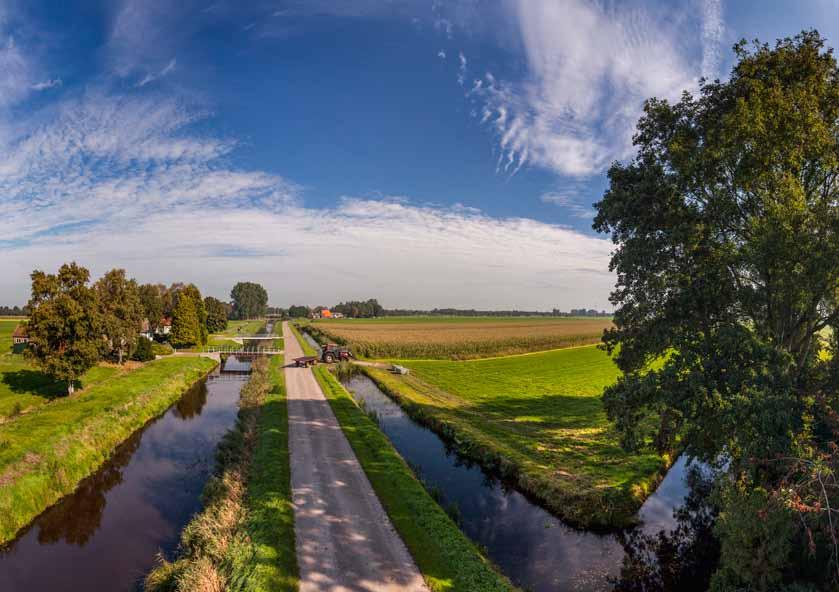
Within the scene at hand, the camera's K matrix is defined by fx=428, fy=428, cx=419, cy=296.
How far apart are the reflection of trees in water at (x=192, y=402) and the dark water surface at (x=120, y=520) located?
15.1 feet

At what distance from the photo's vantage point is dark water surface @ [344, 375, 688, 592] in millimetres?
13312

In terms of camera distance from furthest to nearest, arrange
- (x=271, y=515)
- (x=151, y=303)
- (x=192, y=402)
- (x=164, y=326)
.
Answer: (x=164, y=326) < (x=151, y=303) < (x=192, y=402) < (x=271, y=515)

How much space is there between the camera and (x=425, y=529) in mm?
13531

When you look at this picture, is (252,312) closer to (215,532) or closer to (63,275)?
(63,275)

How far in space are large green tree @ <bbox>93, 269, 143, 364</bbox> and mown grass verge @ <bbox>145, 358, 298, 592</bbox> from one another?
28.1 metres

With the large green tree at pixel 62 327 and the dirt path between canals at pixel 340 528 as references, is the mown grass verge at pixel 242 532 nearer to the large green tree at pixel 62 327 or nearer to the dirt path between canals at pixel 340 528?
the dirt path between canals at pixel 340 528

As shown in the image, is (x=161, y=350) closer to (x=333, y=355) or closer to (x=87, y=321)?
(x=333, y=355)

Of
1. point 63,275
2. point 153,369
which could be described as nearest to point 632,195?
point 63,275

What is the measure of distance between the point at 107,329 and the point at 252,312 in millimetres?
159284

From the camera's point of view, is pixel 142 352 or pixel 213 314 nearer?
pixel 142 352

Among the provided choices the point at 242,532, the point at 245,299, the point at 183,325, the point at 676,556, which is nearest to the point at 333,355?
the point at 183,325

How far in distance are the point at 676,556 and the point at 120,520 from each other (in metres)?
20.5

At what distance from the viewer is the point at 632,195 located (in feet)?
48.9


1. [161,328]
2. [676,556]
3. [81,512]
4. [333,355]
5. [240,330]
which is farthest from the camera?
[240,330]
